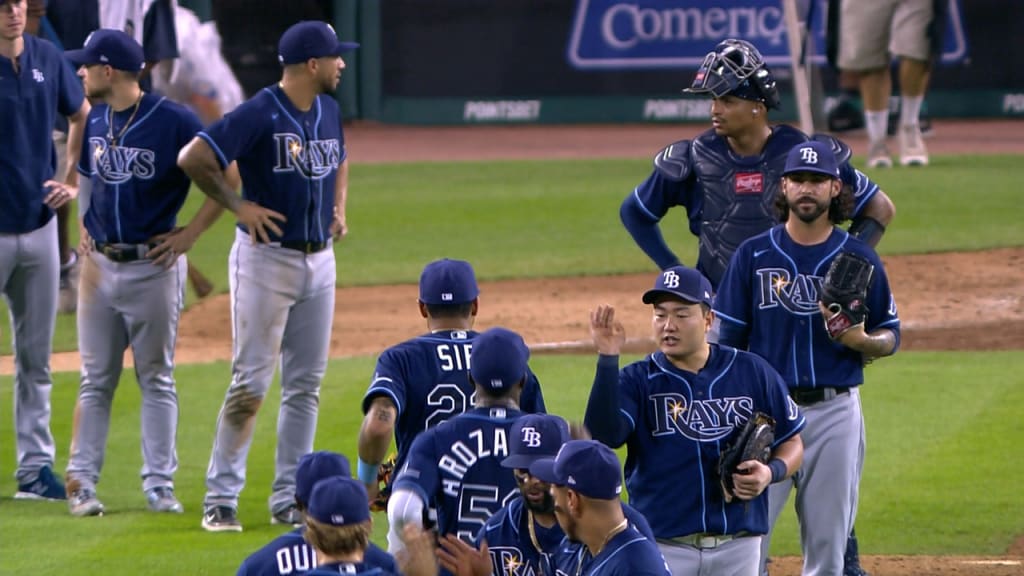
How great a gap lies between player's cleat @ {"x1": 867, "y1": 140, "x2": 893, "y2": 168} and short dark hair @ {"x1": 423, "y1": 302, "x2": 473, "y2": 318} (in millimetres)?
12002

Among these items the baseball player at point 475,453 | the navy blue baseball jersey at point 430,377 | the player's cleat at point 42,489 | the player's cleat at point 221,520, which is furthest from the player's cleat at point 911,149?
the baseball player at point 475,453

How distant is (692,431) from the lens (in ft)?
18.6

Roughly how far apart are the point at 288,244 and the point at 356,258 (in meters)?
7.29

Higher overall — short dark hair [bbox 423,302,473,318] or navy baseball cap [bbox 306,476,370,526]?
short dark hair [bbox 423,302,473,318]

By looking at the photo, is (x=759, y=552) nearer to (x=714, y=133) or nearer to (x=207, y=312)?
(x=714, y=133)

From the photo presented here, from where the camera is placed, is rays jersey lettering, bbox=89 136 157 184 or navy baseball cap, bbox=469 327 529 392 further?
rays jersey lettering, bbox=89 136 157 184

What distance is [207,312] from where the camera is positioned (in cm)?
1354

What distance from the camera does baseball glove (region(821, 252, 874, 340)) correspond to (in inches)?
240

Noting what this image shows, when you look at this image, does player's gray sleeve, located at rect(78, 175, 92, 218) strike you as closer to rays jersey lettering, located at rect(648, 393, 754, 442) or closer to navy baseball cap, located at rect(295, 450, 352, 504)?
rays jersey lettering, located at rect(648, 393, 754, 442)

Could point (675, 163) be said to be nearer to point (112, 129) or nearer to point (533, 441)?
point (533, 441)

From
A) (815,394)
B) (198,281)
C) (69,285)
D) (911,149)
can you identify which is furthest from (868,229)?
(911,149)

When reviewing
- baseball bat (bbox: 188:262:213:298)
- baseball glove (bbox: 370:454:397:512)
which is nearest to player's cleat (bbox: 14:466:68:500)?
baseball bat (bbox: 188:262:213:298)

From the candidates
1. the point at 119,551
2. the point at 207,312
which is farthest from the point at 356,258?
the point at 119,551

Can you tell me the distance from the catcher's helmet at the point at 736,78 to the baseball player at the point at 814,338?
1.75 ft
